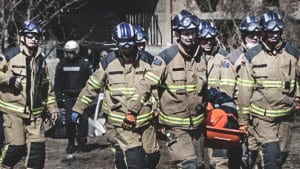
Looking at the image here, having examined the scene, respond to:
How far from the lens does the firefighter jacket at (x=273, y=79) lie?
8.37m

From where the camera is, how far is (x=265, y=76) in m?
8.44

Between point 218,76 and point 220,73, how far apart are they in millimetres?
76

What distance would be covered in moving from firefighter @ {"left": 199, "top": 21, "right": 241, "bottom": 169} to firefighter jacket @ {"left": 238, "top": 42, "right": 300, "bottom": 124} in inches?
20.9

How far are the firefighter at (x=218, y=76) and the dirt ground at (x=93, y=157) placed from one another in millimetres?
1926

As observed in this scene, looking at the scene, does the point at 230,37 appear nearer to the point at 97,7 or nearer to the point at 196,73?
the point at 97,7

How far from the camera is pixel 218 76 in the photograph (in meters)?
9.47

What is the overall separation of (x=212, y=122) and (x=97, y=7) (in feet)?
48.3

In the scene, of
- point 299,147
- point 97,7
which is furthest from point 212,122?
point 97,7

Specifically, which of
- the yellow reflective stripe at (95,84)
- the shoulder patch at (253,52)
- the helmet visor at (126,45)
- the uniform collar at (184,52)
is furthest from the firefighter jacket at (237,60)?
the yellow reflective stripe at (95,84)

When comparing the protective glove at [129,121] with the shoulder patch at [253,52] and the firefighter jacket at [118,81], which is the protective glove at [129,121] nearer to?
the firefighter jacket at [118,81]

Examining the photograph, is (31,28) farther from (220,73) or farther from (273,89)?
(273,89)

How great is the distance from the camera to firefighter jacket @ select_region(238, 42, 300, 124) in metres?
8.37

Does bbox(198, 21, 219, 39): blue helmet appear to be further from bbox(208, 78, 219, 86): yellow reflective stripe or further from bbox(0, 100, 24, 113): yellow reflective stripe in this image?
bbox(0, 100, 24, 113): yellow reflective stripe

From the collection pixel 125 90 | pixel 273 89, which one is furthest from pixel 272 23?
pixel 125 90
